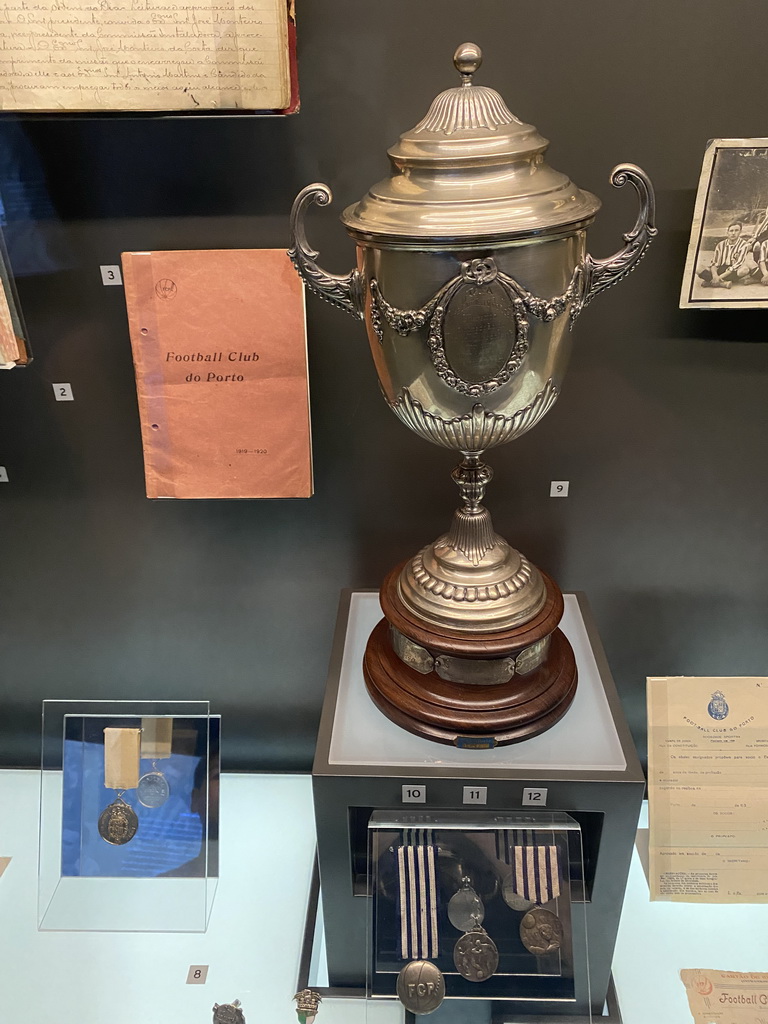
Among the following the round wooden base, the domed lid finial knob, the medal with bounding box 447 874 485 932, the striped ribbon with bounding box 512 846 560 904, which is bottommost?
the medal with bounding box 447 874 485 932

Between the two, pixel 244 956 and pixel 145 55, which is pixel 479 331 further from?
pixel 244 956

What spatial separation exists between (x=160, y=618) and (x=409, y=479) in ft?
1.41

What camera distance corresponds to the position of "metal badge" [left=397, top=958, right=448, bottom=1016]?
0.83 meters

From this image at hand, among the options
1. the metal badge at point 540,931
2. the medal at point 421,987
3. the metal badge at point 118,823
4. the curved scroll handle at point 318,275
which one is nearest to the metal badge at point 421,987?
the medal at point 421,987

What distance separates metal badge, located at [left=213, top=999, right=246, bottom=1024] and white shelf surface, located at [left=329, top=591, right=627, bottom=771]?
36cm

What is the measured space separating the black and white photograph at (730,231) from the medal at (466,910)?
693 millimetres

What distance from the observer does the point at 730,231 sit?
2.76ft

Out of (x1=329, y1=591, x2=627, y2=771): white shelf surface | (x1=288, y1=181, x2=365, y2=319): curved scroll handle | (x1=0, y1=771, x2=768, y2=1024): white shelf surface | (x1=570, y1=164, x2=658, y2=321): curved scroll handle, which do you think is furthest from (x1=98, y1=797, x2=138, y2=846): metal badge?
(x1=570, y1=164, x2=658, y2=321): curved scroll handle

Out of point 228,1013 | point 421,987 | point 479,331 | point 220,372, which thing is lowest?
point 228,1013

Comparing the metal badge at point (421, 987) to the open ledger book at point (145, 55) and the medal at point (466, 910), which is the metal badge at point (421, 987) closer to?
the medal at point (466, 910)

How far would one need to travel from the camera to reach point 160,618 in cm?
114

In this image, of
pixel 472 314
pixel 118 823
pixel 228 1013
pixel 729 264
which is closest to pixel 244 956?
pixel 228 1013

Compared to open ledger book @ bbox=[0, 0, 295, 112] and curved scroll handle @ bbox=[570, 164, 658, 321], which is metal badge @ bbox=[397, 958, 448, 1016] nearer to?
curved scroll handle @ bbox=[570, 164, 658, 321]

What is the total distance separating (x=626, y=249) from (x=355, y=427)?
0.40 meters
